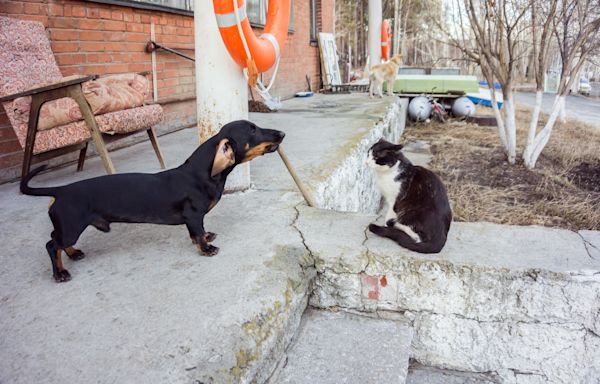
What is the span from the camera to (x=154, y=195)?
185 centimetres

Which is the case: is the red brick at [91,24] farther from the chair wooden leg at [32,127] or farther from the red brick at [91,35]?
the chair wooden leg at [32,127]

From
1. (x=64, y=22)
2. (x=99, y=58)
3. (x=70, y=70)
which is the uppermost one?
(x=64, y=22)

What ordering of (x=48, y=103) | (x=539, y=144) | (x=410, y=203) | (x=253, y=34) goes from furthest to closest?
1. (x=539, y=144)
2. (x=48, y=103)
3. (x=253, y=34)
4. (x=410, y=203)

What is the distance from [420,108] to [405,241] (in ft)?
27.4

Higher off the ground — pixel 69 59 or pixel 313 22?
pixel 313 22

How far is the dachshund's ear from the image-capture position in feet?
6.02

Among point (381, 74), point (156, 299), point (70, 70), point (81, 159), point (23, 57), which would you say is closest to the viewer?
point (156, 299)

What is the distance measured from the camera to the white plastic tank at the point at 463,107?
998 centimetres

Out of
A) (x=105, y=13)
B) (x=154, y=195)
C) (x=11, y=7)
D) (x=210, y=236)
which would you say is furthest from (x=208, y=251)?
(x=105, y=13)

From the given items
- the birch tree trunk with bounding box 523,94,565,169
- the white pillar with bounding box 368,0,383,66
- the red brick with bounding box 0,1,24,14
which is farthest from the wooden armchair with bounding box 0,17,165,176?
the white pillar with bounding box 368,0,383,66

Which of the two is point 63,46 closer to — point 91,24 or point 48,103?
point 91,24

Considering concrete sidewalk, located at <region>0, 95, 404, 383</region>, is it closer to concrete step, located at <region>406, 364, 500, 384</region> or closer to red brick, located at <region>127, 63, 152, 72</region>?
concrete step, located at <region>406, 364, 500, 384</region>

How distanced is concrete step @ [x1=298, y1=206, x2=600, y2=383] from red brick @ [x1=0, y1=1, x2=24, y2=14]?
8.58 ft

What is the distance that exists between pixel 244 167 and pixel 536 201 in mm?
2997
